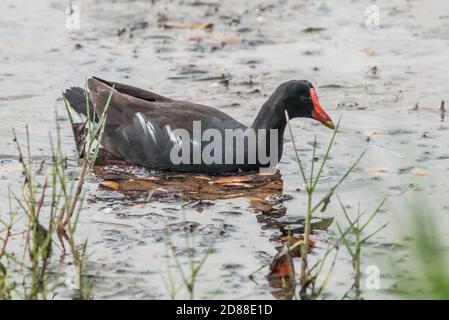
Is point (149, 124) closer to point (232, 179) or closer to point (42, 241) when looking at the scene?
point (232, 179)

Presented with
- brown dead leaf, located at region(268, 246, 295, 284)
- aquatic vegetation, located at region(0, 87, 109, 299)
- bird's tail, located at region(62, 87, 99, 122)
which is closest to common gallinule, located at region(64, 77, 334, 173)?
bird's tail, located at region(62, 87, 99, 122)

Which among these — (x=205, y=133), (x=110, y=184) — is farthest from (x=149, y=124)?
(x=110, y=184)

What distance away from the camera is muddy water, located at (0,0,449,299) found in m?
5.62

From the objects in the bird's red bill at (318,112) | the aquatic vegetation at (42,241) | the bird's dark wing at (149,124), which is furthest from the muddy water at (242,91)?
the bird's dark wing at (149,124)

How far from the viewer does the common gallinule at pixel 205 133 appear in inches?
292

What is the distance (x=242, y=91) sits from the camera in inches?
363

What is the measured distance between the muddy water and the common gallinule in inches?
12.2

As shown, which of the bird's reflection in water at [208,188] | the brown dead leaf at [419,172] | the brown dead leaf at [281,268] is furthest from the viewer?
the brown dead leaf at [419,172]

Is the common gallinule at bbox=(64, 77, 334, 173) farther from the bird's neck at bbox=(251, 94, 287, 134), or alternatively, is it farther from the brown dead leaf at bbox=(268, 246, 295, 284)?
the brown dead leaf at bbox=(268, 246, 295, 284)

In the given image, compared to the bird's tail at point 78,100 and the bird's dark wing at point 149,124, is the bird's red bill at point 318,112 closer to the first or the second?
the bird's dark wing at point 149,124

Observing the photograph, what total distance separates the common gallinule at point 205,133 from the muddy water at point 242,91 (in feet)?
1.02

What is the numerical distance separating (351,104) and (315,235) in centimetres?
304

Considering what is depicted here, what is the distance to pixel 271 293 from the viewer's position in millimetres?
5070

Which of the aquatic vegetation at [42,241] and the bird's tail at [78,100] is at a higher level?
the bird's tail at [78,100]
